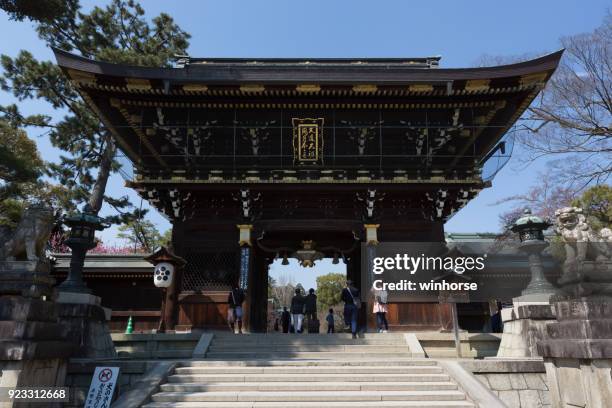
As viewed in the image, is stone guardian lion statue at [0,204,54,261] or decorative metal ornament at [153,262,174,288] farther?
decorative metal ornament at [153,262,174,288]

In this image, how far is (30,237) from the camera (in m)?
7.98

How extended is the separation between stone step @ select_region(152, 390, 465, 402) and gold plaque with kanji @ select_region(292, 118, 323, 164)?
873cm

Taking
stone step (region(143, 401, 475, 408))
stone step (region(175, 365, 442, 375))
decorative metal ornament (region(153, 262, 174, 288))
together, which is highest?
decorative metal ornament (region(153, 262, 174, 288))

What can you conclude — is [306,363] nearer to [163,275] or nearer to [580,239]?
[580,239]

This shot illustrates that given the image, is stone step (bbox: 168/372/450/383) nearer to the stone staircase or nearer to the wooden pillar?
the stone staircase

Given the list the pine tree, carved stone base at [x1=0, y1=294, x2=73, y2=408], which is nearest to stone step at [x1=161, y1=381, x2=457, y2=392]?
carved stone base at [x1=0, y1=294, x2=73, y2=408]

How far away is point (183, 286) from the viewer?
46.5ft

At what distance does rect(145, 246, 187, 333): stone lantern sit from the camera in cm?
1333

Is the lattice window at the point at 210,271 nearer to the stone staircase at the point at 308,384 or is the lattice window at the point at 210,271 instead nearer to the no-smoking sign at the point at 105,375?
the stone staircase at the point at 308,384

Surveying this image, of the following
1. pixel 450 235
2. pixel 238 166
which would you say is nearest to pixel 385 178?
pixel 238 166

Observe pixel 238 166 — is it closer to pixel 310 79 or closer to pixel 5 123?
pixel 310 79

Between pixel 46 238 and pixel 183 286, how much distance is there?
20.9 feet

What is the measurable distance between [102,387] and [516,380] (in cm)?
817

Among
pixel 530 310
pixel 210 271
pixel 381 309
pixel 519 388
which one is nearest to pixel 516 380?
pixel 519 388
